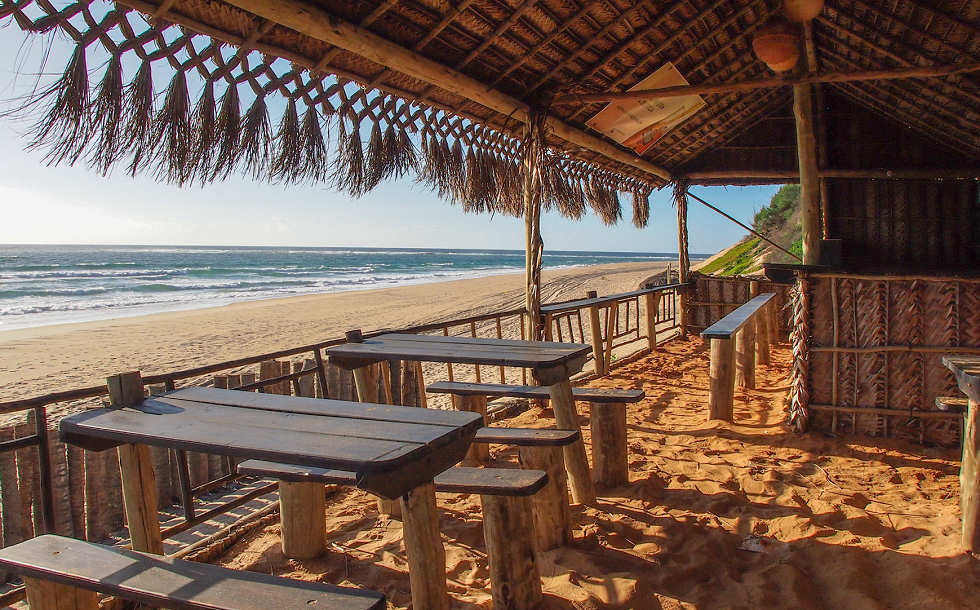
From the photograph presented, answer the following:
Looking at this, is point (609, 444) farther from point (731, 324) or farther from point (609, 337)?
point (609, 337)

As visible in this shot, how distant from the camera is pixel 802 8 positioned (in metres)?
4.27

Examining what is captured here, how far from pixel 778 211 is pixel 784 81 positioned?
66.4 feet

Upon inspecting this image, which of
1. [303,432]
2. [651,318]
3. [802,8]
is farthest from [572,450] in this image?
[651,318]

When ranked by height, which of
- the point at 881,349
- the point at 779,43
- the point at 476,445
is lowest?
the point at 476,445

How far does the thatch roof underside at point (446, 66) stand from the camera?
2.58 meters

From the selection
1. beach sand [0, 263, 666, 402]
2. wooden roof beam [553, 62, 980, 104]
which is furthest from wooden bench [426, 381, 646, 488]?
beach sand [0, 263, 666, 402]

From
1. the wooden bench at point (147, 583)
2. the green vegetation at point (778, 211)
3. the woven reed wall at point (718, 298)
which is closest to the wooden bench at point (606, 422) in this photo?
the wooden bench at point (147, 583)

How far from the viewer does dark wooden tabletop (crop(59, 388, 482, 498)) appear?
1.51 meters

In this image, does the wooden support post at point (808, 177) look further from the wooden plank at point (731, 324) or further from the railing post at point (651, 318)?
the railing post at point (651, 318)

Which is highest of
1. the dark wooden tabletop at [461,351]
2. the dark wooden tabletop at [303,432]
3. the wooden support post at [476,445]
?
the dark wooden tabletop at [461,351]

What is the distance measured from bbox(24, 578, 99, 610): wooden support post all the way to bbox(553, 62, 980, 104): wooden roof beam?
14.3 feet

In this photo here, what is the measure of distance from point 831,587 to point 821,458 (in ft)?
5.38

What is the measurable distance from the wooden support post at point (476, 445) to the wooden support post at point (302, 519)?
3.58 ft

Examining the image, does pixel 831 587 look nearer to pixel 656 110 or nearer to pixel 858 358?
pixel 858 358
